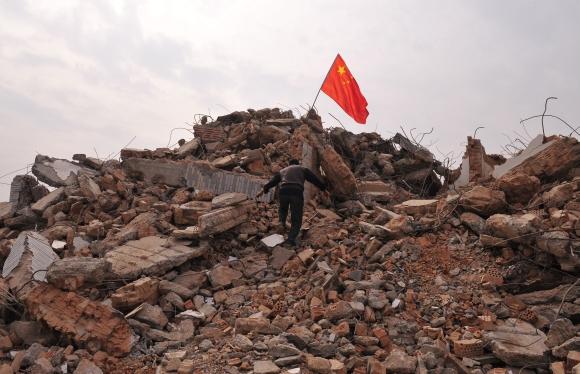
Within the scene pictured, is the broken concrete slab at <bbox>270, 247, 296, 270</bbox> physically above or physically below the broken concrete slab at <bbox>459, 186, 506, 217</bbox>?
below

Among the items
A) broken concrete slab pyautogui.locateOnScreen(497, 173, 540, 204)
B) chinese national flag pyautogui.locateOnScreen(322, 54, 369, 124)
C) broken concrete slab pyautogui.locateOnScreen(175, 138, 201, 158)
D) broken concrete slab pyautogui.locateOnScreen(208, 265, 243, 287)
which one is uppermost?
chinese national flag pyautogui.locateOnScreen(322, 54, 369, 124)

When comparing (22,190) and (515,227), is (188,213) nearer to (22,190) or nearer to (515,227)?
(22,190)

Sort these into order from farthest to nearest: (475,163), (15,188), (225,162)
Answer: (475,163)
(15,188)
(225,162)

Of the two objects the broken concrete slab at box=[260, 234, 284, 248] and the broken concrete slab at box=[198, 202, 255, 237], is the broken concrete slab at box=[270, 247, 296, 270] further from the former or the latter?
the broken concrete slab at box=[198, 202, 255, 237]

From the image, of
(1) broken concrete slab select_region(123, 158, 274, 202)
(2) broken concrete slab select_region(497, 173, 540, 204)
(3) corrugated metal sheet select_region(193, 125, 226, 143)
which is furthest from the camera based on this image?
(3) corrugated metal sheet select_region(193, 125, 226, 143)

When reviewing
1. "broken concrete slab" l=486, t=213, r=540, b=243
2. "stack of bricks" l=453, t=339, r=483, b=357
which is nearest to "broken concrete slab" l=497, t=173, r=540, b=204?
"broken concrete slab" l=486, t=213, r=540, b=243

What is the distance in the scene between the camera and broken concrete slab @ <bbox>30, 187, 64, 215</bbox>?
7.02 meters

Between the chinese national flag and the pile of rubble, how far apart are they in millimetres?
1427

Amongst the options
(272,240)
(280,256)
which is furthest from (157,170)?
(280,256)

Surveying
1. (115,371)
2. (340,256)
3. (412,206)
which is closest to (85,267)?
(115,371)

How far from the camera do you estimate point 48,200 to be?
Answer: 7180mm

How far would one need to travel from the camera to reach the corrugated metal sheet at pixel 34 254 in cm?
477

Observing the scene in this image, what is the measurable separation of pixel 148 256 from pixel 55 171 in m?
3.81

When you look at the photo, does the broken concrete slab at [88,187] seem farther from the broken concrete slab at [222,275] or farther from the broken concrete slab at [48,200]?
the broken concrete slab at [222,275]
